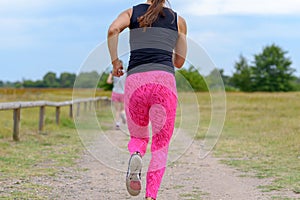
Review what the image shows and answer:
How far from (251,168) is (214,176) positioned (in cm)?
91

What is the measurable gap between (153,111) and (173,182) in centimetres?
221

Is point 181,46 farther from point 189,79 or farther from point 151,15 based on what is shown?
point 189,79

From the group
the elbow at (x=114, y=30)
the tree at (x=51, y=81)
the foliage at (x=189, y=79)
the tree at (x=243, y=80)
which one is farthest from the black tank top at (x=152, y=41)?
the tree at (x=243, y=80)

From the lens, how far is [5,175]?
6.71 metres

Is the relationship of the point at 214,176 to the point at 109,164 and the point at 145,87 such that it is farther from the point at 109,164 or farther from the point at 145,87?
the point at 145,87

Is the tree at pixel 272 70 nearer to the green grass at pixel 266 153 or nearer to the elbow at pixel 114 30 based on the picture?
the green grass at pixel 266 153

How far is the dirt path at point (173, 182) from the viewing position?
5645 millimetres

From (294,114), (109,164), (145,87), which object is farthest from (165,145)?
(294,114)

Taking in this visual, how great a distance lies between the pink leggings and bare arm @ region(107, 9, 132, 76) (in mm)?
178

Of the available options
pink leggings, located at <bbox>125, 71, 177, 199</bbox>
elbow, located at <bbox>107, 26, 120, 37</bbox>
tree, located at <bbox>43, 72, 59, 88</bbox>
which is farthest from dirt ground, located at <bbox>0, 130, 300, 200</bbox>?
tree, located at <bbox>43, 72, 59, 88</bbox>

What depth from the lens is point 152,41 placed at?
14.7 ft

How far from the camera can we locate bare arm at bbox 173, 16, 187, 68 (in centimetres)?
464

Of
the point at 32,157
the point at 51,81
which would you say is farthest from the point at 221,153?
the point at 51,81

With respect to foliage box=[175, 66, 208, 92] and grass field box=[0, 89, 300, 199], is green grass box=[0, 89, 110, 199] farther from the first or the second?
foliage box=[175, 66, 208, 92]
